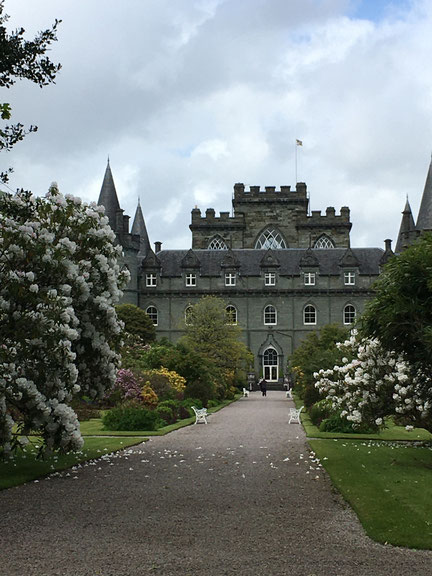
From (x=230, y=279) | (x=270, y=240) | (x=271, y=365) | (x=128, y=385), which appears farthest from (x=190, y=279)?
(x=128, y=385)

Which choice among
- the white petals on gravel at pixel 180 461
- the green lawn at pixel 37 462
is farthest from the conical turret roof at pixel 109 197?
the white petals on gravel at pixel 180 461

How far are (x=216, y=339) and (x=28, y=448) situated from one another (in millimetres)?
34359

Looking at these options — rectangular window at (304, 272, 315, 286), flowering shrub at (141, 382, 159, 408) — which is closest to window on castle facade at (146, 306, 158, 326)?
rectangular window at (304, 272, 315, 286)

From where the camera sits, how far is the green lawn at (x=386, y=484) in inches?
350

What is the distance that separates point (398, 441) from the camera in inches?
829

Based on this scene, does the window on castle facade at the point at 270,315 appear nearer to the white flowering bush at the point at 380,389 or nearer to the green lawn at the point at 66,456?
the green lawn at the point at 66,456

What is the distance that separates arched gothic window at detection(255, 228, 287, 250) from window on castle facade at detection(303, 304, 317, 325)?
1136 cm

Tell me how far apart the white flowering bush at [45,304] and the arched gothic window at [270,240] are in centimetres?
6298

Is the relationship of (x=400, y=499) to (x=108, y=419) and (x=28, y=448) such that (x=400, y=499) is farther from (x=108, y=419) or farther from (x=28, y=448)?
(x=108, y=419)

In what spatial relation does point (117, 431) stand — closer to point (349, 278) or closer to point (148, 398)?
point (148, 398)

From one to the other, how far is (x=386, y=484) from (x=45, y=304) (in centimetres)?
720

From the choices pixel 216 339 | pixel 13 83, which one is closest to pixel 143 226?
pixel 216 339

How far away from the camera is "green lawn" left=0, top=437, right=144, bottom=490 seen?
42.7 ft

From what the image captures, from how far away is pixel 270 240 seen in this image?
254 feet
